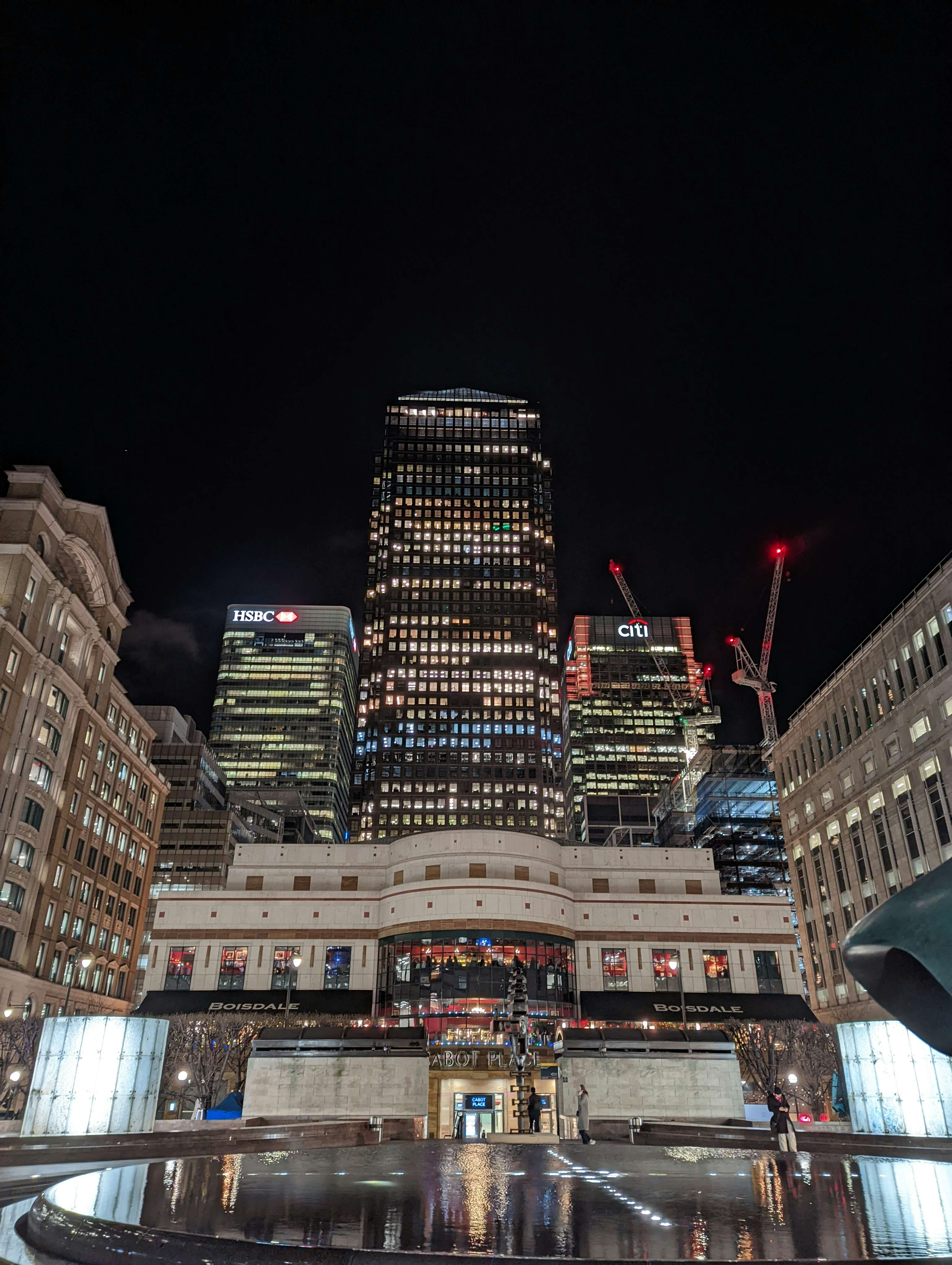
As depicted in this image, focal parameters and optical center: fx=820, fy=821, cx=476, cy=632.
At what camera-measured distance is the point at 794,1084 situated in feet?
181

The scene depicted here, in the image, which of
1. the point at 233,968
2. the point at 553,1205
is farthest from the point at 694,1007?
the point at 553,1205

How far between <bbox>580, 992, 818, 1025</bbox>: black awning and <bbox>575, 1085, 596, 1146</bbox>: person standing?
42.3m

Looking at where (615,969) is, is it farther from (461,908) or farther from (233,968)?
(233,968)

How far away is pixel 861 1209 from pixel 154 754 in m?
172

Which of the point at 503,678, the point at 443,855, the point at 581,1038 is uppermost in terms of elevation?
the point at 503,678

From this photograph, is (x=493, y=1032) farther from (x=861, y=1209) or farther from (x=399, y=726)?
(x=399, y=726)

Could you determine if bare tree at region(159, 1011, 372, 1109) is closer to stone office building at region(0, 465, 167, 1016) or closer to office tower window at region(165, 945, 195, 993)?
stone office building at region(0, 465, 167, 1016)

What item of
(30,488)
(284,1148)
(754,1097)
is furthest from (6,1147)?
(30,488)

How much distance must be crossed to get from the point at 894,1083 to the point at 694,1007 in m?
46.1

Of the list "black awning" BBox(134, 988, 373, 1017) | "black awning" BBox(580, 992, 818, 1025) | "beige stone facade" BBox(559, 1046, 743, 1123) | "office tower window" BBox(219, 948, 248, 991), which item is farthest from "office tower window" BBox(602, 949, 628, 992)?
"beige stone facade" BBox(559, 1046, 743, 1123)

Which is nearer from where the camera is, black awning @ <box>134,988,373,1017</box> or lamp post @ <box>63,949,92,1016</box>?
black awning @ <box>134,988,373,1017</box>

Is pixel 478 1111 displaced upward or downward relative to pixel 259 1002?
downward

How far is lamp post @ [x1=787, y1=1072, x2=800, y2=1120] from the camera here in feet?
177

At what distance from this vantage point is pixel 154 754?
170 metres
